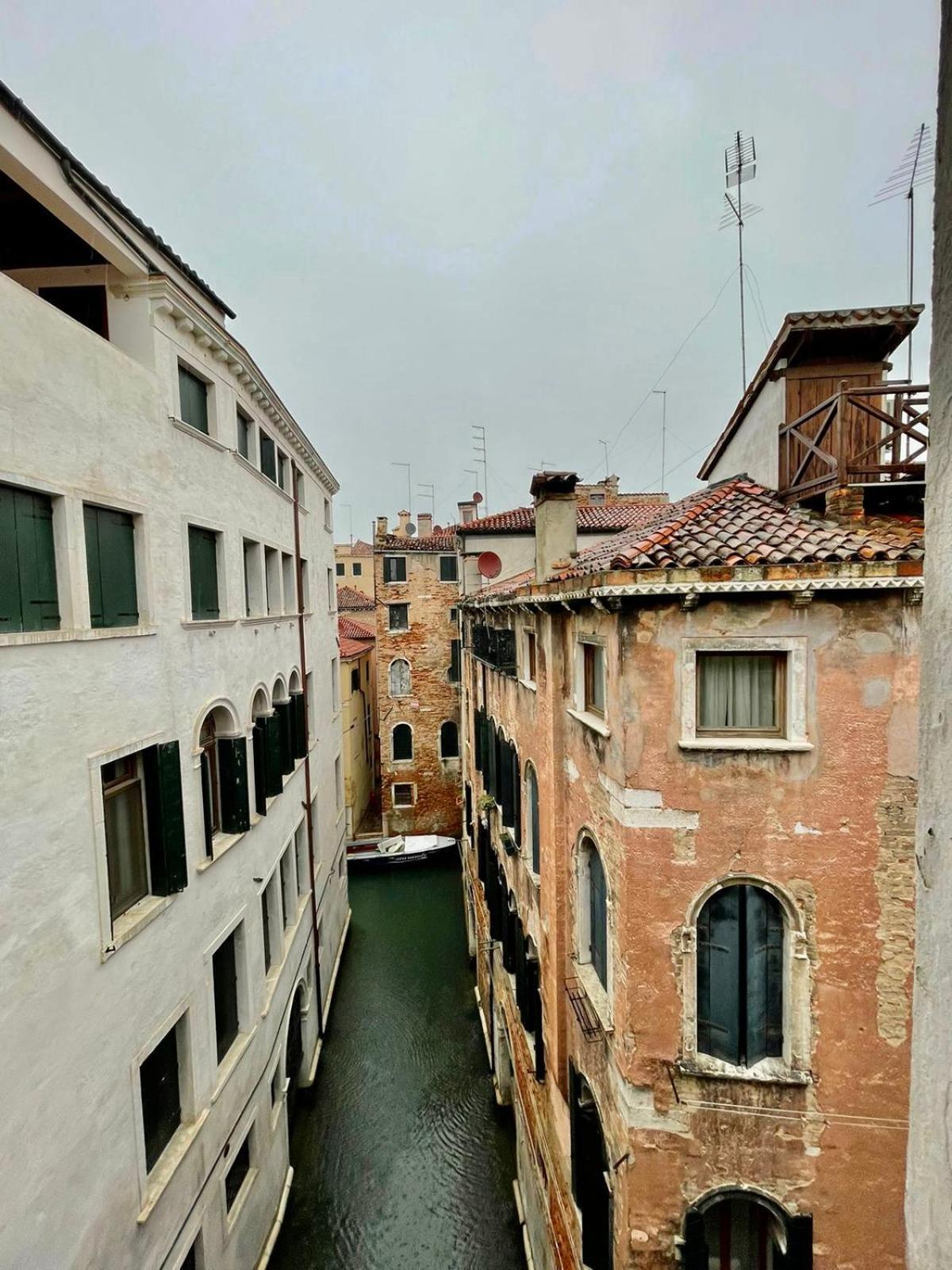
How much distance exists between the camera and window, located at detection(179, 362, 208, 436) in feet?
28.1

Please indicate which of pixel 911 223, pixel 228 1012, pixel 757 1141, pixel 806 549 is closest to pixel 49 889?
pixel 228 1012

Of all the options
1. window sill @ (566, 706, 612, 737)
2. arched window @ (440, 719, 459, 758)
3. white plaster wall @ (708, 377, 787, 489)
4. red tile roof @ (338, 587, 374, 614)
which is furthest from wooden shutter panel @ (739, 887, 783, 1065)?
red tile roof @ (338, 587, 374, 614)

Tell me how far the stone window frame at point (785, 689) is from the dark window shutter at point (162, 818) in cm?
616

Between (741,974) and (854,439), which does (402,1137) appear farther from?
(854,439)

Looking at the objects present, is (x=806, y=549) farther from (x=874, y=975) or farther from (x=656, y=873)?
(x=874, y=975)

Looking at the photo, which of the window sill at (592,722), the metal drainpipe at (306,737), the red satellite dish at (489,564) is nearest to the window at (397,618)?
the red satellite dish at (489,564)

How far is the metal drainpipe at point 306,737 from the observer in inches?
564

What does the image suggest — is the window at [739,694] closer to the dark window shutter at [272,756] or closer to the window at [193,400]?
the window at [193,400]

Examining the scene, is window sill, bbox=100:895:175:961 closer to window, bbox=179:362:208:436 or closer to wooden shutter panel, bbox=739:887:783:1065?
window, bbox=179:362:208:436

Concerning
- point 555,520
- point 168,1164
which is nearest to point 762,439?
point 555,520

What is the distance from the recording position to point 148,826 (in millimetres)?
7344

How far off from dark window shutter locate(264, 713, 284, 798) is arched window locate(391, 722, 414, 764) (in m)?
14.1

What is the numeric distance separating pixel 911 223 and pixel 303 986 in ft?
60.7

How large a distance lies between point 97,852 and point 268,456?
885 cm
